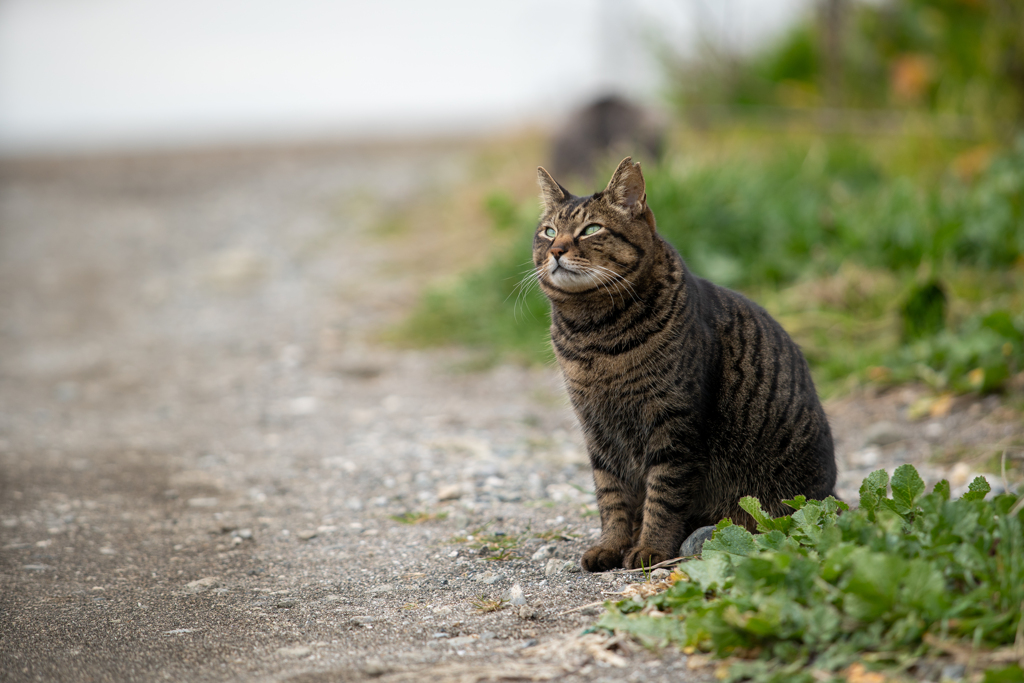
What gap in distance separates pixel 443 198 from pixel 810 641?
8481 mm

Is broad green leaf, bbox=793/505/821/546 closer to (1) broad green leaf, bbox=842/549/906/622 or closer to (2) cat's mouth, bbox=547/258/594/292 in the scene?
(1) broad green leaf, bbox=842/549/906/622

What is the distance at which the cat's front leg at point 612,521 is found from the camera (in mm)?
2852

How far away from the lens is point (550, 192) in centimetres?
322

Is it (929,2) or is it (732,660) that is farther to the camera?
(929,2)

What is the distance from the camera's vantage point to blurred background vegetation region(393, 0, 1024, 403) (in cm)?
493

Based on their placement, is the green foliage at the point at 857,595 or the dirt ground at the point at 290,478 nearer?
the green foliage at the point at 857,595

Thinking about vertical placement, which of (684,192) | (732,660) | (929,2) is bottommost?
(732,660)

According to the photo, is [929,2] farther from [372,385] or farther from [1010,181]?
[372,385]

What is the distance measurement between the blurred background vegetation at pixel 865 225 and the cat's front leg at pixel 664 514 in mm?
1052

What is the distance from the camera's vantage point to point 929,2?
9641 millimetres

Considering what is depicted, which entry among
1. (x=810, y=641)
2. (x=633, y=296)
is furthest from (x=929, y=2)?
(x=810, y=641)

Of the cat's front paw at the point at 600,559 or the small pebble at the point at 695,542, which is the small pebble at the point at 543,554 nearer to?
the cat's front paw at the point at 600,559

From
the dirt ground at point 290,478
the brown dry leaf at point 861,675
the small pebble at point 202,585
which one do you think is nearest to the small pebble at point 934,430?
the dirt ground at point 290,478

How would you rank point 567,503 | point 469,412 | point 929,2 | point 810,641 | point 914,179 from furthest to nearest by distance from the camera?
point 929,2 < point 914,179 < point 469,412 < point 567,503 < point 810,641
